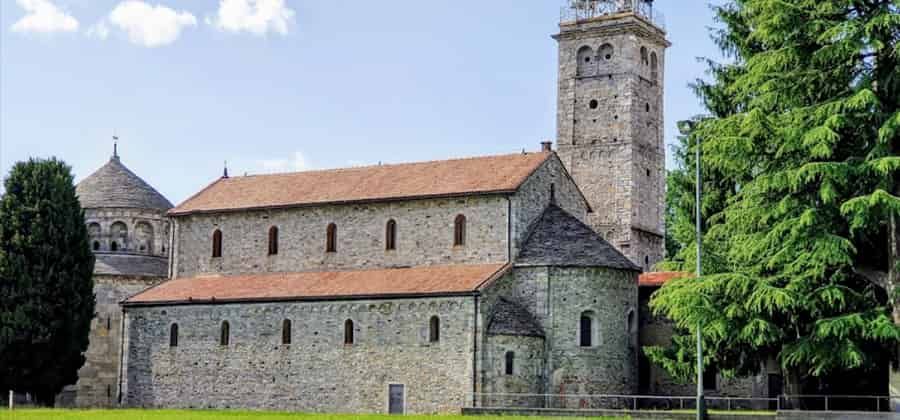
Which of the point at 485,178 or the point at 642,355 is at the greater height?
the point at 485,178

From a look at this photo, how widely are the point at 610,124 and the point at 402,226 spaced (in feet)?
66.6

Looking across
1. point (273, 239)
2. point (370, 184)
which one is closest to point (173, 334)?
point (273, 239)

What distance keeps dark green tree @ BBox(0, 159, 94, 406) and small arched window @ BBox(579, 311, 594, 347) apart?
23.5 m

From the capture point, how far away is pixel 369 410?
54750 millimetres

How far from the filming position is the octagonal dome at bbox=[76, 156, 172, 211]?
75062 mm

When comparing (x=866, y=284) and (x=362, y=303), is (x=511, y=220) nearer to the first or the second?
(x=362, y=303)

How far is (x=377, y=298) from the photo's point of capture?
55344mm

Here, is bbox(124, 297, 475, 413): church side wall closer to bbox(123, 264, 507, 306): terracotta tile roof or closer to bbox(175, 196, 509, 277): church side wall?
bbox(123, 264, 507, 306): terracotta tile roof

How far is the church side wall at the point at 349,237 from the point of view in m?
57.1

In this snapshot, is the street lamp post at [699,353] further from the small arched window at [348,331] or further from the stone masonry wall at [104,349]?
the stone masonry wall at [104,349]

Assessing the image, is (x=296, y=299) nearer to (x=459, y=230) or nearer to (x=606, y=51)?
(x=459, y=230)

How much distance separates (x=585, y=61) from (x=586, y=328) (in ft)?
85.2

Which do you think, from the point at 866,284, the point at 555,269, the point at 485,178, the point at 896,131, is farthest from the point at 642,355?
the point at 896,131

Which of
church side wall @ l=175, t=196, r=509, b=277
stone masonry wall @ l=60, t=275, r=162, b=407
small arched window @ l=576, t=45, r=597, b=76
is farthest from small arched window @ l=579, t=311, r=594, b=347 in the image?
small arched window @ l=576, t=45, r=597, b=76
